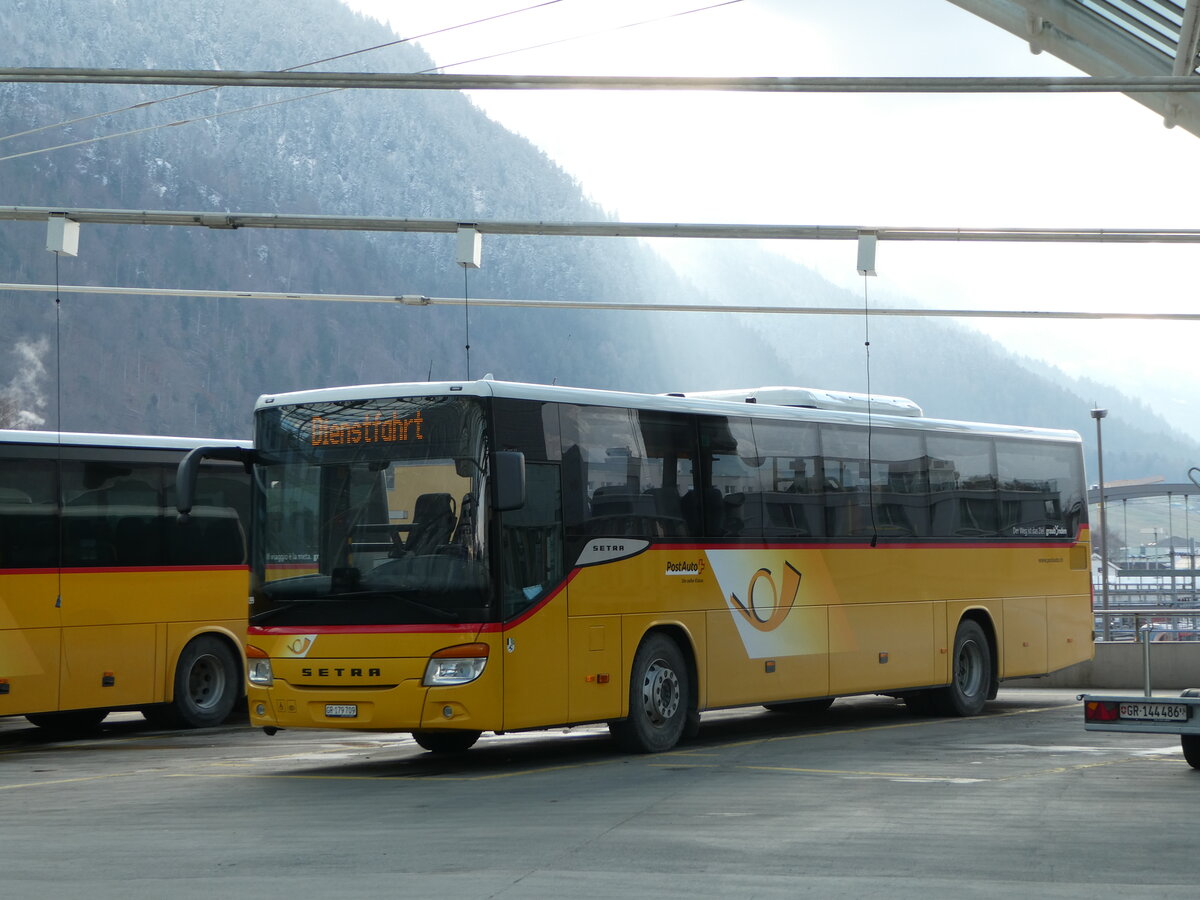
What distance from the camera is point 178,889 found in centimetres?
774

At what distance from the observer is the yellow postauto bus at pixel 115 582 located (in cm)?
1683

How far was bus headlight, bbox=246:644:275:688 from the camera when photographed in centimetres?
1337

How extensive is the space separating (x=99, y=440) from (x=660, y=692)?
276 inches

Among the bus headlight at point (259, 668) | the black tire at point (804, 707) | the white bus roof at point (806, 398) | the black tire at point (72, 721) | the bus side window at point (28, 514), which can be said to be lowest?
the black tire at point (804, 707)

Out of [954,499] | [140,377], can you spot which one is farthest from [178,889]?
[140,377]

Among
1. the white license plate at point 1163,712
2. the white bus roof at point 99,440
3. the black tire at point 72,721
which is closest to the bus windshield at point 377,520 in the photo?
the white bus roof at point 99,440

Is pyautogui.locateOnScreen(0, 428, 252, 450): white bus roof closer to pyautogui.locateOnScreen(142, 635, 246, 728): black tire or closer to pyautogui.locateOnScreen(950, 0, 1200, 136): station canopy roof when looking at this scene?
pyautogui.locateOnScreen(142, 635, 246, 728): black tire

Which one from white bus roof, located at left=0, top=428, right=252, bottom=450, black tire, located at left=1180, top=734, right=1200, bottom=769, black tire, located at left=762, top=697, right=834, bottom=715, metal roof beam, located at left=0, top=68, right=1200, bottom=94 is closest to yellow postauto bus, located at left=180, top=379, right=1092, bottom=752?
black tire, located at left=762, top=697, right=834, bottom=715

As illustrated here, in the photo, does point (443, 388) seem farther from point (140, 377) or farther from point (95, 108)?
point (95, 108)

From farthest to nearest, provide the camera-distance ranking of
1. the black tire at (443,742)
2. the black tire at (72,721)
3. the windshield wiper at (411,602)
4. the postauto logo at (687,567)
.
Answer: the black tire at (72,721)
the black tire at (443,742)
the postauto logo at (687,567)
the windshield wiper at (411,602)

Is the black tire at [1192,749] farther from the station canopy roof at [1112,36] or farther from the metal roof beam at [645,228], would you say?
the metal roof beam at [645,228]

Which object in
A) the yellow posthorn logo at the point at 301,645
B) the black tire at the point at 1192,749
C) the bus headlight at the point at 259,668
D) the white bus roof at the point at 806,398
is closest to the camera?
the black tire at the point at 1192,749

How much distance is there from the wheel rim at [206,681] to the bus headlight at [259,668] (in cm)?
566

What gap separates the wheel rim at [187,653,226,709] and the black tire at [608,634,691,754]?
21.0 feet
